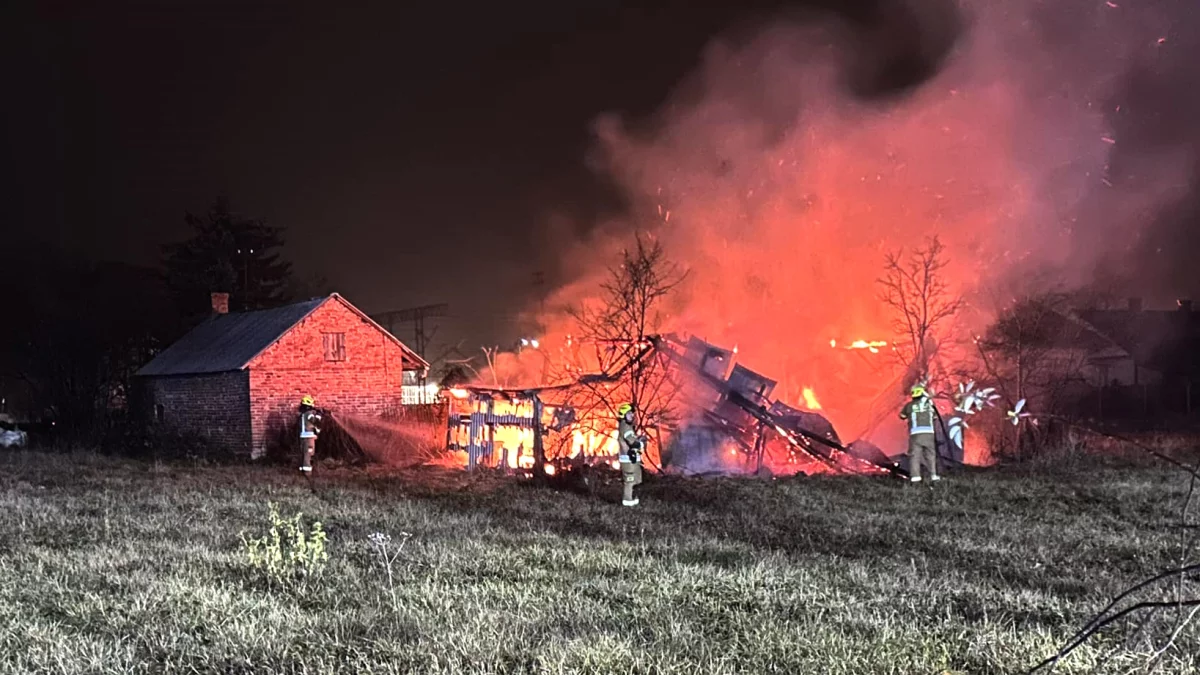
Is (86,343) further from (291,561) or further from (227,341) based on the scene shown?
(291,561)

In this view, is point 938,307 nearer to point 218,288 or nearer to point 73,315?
point 73,315

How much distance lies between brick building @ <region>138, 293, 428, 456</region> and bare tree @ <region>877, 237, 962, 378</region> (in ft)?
42.8

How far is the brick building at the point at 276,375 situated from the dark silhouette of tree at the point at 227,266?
21949 mm

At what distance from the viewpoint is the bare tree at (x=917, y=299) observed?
19.4 metres

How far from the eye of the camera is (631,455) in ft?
38.9

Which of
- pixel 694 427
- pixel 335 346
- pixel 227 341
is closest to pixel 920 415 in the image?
pixel 694 427

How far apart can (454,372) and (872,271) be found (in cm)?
1239

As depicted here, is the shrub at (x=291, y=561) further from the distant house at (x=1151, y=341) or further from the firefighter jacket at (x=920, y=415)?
the distant house at (x=1151, y=341)

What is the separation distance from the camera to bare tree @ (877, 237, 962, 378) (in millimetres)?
19422

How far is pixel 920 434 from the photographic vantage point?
537 inches

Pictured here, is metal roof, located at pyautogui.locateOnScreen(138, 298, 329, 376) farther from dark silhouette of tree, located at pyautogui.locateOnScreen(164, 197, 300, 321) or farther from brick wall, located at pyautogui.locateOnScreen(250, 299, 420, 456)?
dark silhouette of tree, located at pyautogui.locateOnScreen(164, 197, 300, 321)

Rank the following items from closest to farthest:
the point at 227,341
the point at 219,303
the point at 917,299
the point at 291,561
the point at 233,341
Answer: the point at 291,561
the point at 917,299
the point at 233,341
the point at 227,341
the point at 219,303

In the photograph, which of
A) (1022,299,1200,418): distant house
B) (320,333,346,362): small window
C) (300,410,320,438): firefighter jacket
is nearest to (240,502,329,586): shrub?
(300,410,320,438): firefighter jacket

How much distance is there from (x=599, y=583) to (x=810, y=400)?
14662 millimetres
